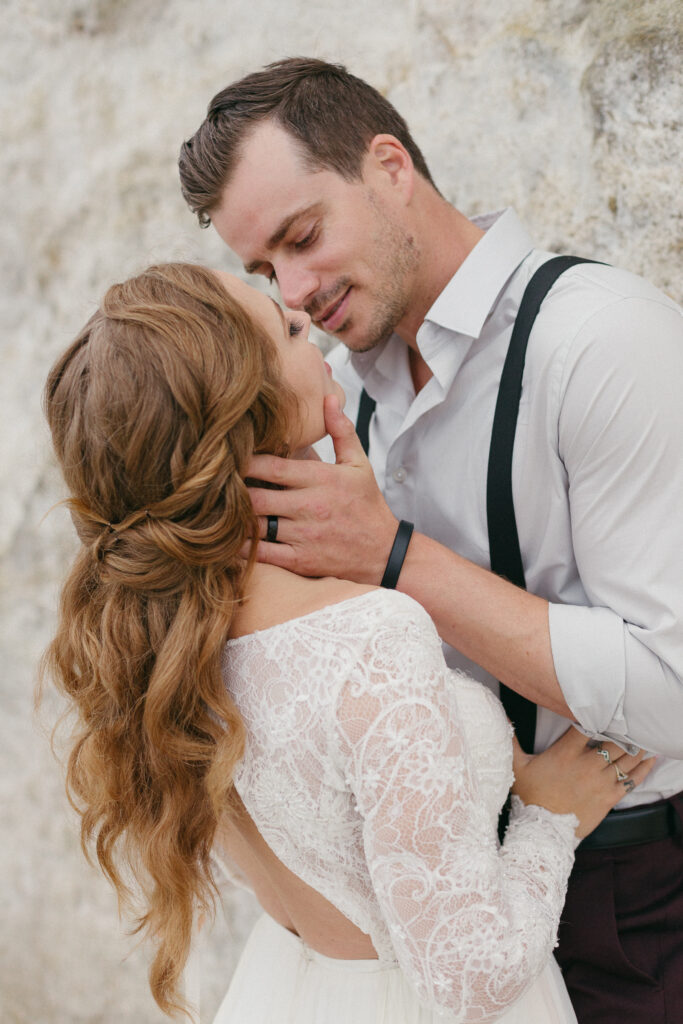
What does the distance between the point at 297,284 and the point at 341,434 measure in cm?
48

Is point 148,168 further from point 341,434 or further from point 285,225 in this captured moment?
point 341,434

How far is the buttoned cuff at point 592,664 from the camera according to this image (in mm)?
1376

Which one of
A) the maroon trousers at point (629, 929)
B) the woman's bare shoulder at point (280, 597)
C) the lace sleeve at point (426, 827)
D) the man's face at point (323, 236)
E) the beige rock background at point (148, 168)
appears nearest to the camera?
the lace sleeve at point (426, 827)

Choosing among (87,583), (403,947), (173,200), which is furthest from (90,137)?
(403,947)

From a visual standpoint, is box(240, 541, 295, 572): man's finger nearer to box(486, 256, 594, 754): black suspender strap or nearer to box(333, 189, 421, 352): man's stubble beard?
box(486, 256, 594, 754): black suspender strap

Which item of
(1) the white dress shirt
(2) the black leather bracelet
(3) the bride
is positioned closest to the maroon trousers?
(1) the white dress shirt

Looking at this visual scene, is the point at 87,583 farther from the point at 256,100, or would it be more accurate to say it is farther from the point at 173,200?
the point at 173,200

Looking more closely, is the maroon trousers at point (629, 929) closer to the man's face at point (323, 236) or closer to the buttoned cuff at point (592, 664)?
the buttoned cuff at point (592, 664)

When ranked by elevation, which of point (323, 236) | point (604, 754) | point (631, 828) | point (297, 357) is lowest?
point (631, 828)

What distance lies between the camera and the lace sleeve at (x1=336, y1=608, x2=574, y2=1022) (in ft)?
3.40

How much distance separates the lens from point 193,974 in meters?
1.71

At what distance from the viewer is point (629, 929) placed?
1.60 meters

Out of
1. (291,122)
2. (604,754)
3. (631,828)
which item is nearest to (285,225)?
(291,122)

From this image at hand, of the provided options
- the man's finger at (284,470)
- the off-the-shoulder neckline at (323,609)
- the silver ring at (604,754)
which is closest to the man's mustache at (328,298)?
the man's finger at (284,470)
